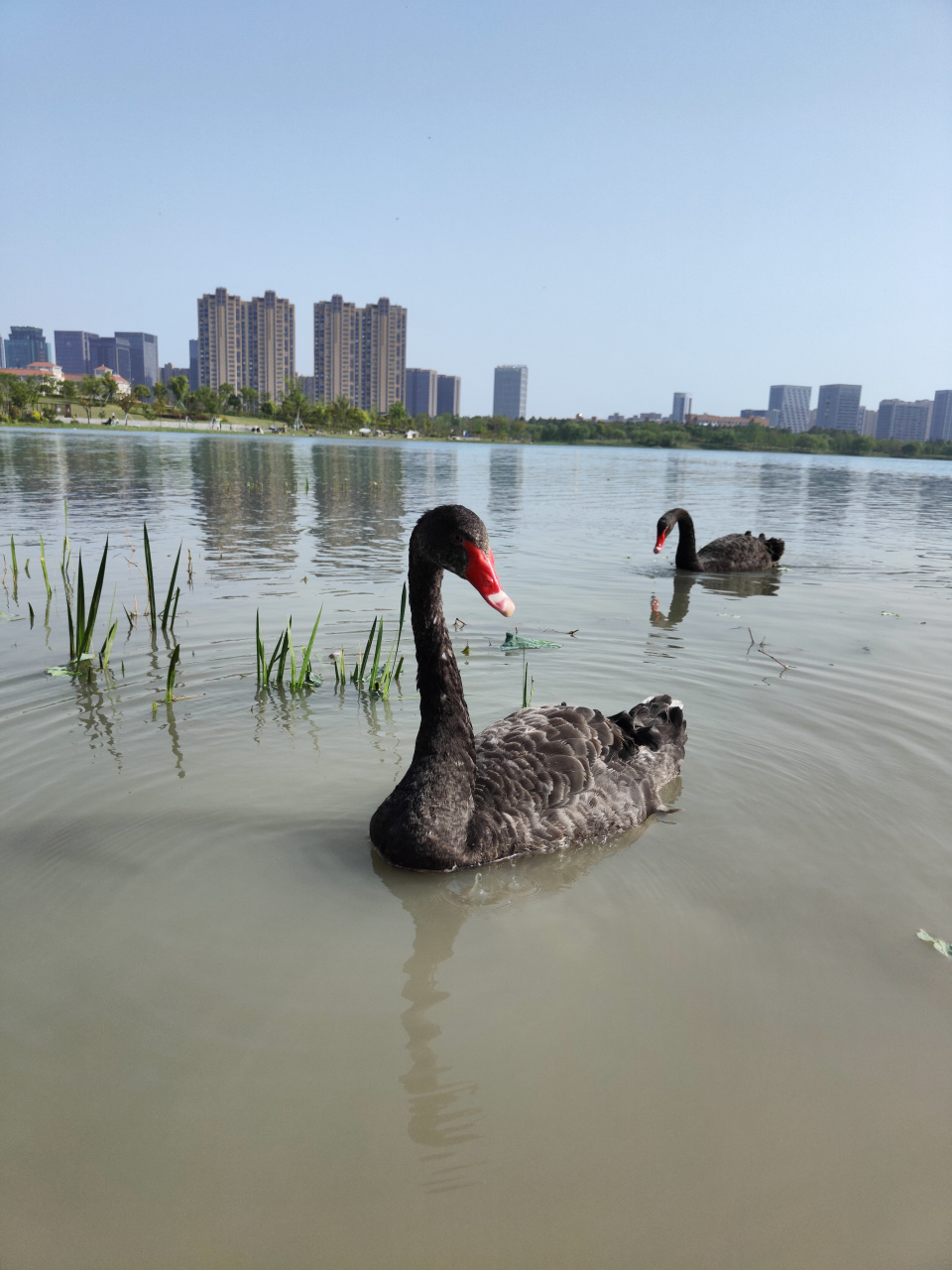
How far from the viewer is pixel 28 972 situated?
108 inches

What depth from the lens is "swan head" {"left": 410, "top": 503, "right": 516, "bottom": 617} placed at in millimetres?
2965

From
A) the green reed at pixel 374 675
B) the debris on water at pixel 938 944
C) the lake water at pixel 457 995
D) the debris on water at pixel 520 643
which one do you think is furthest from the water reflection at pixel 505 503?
the debris on water at pixel 938 944

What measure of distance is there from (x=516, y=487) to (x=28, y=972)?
2484 cm

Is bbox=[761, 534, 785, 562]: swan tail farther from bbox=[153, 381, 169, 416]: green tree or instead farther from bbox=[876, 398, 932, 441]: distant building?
bbox=[876, 398, 932, 441]: distant building

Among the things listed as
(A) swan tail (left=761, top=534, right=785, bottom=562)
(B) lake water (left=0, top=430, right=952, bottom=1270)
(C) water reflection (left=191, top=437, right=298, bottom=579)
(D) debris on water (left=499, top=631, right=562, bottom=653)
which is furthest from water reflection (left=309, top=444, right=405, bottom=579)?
(A) swan tail (left=761, top=534, right=785, bottom=562)

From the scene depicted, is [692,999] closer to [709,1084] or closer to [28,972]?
[709,1084]

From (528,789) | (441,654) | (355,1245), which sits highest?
(441,654)

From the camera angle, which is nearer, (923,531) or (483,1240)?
(483,1240)

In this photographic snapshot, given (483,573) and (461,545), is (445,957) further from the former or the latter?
(461,545)

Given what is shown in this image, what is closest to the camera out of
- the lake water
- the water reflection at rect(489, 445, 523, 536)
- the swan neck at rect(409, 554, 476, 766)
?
the lake water

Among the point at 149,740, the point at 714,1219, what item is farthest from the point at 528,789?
the point at 149,740

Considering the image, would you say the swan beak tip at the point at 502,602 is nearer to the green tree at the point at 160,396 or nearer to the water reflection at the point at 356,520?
the water reflection at the point at 356,520

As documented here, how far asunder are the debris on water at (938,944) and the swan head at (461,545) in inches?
78.1

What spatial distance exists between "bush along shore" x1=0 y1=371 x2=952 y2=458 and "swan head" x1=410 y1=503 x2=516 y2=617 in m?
86.3
